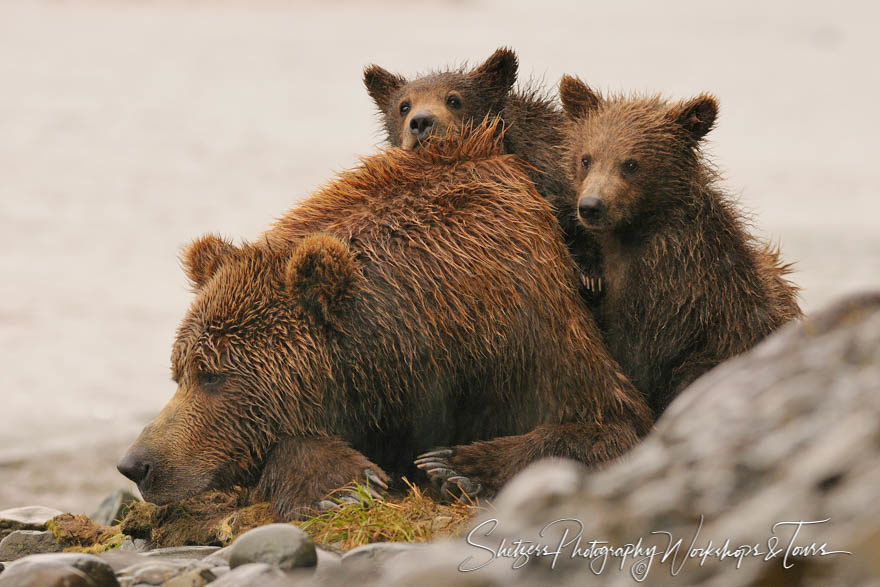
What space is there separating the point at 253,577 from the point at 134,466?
5.76 ft

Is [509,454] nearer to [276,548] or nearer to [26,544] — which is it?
[276,548]

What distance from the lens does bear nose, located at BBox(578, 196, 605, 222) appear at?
22.1 ft

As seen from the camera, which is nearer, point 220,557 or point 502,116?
point 220,557

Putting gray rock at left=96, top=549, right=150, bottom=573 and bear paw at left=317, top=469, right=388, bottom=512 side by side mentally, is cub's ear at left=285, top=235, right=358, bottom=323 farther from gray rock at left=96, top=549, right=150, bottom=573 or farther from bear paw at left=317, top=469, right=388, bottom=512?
gray rock at left=96, top=549, right=150, bottom=573

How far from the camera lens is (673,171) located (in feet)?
23.3

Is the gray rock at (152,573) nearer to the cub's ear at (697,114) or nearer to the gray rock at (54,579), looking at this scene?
the gray rock at (54,579)

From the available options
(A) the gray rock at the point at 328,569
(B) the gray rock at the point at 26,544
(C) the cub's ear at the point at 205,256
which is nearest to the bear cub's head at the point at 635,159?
(C) the cub's ear at the point at 205,256

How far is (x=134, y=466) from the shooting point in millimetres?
6258

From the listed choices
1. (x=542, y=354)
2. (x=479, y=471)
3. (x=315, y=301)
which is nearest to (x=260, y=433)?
(x=315, y=301)

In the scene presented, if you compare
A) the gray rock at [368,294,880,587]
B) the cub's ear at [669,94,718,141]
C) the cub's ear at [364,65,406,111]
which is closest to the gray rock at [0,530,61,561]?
the gray rock at [368,294,880,587]

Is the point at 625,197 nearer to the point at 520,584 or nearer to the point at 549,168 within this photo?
the point at 549,168

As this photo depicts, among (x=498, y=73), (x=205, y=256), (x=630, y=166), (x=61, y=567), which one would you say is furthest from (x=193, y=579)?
(x=498, y=73)

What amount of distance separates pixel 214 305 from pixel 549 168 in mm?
2511

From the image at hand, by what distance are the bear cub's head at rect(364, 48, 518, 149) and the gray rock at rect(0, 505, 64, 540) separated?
139 inches
